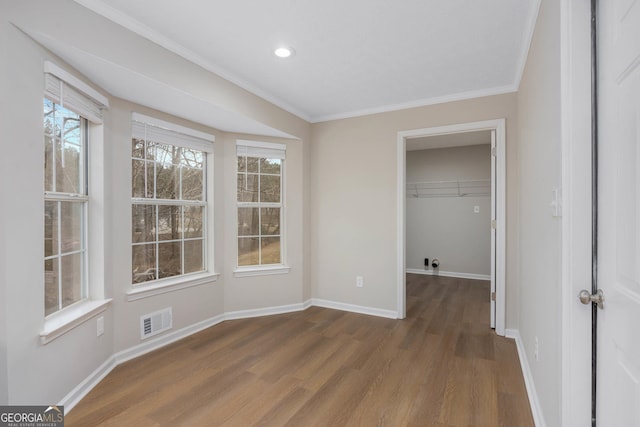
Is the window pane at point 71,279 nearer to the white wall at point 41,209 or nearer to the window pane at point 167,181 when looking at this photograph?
the white wall at point 41,209

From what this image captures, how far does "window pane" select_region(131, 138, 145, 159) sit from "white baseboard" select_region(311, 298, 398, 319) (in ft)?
8.64

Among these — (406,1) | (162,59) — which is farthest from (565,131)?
(162,59)

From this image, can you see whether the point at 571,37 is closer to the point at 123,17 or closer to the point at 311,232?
the point at 123,17

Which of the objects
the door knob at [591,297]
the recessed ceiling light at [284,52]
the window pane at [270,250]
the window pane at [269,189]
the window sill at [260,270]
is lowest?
the window sill at [260,270]

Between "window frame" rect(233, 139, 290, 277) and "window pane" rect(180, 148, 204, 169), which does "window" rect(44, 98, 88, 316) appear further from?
"window frame" rect(233, 139, 290, 277)

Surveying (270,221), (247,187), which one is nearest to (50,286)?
(247,187)

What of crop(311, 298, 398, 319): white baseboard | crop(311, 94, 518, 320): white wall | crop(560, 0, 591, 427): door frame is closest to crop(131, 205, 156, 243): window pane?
crop(311, 94, 518, 320): white wall

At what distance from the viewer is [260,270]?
144 inches

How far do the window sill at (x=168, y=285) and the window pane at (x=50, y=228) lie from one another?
0.75 metres

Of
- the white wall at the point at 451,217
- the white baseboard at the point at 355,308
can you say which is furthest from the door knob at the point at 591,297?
the white wall at the point at 451,217

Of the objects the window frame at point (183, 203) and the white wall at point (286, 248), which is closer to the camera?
the window frame at point (183, 203)

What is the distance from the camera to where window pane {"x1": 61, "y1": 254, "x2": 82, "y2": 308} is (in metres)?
2.10

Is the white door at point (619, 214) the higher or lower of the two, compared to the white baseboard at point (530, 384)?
higher

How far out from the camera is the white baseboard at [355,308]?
142 inches
